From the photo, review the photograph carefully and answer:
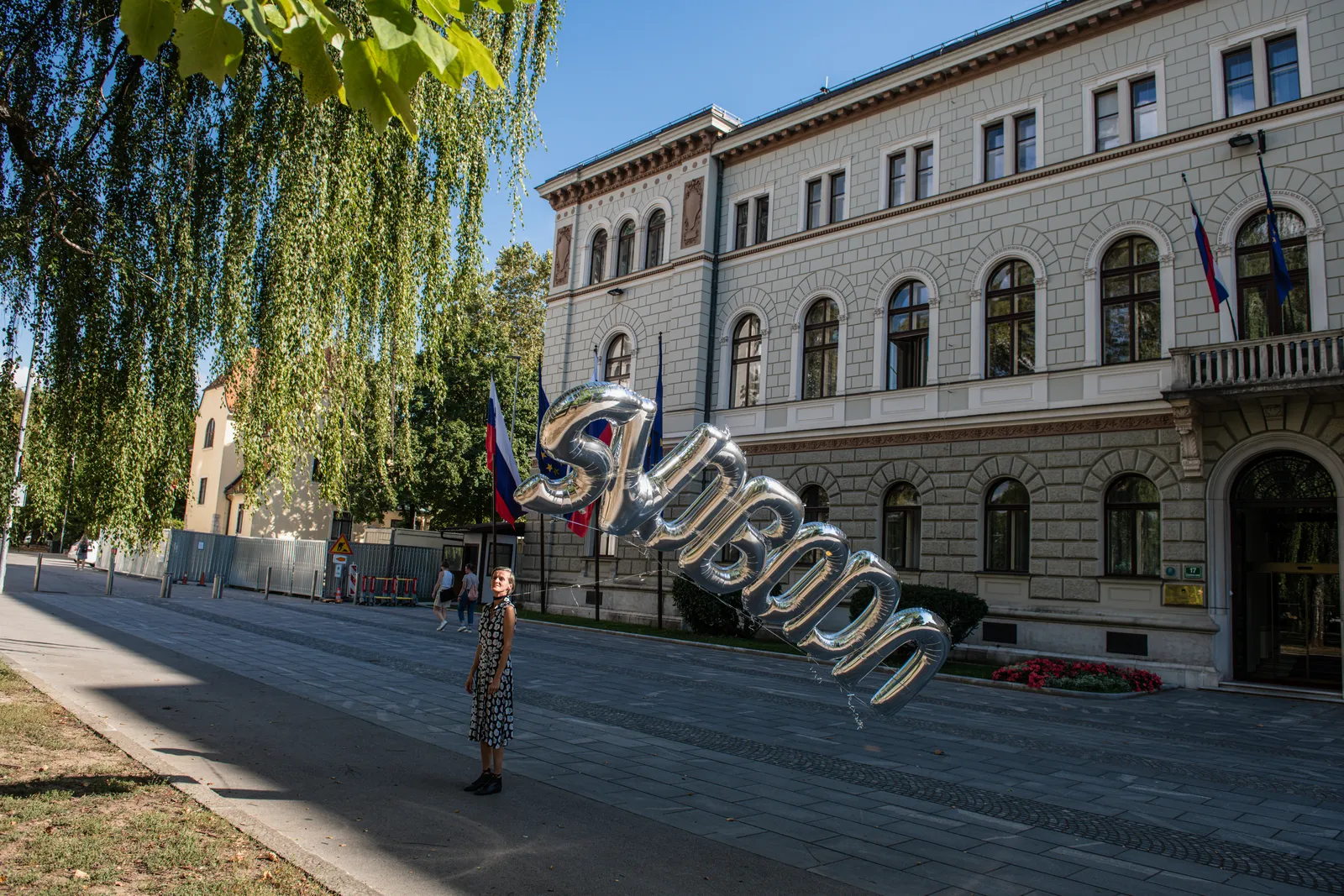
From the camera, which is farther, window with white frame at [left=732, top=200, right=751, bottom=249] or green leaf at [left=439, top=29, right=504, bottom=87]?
window with white frame at [left=732, top=200, right=751, bottom=249]

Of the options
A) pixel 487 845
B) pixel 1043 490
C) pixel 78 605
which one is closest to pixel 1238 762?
pixel 487 845

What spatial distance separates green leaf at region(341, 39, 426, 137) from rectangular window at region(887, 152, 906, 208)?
2393 cm

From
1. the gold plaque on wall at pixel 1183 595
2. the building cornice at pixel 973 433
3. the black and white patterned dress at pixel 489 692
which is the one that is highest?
the building cornice at pixel 973 433

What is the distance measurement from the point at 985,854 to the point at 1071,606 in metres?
15.4

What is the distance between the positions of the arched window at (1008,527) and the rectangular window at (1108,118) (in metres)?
8.58

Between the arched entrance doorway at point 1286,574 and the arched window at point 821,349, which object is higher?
the arched window at point 821,349

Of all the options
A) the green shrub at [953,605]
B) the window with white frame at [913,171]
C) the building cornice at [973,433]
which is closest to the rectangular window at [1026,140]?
→ the window with white frame at [913,171]

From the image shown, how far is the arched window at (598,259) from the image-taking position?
34219mm

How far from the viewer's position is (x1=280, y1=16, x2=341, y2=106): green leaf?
147 inches

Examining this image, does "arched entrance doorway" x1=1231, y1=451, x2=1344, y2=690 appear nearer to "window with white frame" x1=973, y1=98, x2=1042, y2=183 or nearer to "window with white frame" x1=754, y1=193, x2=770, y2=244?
"window with white frame" x1=973, y1=98, x2=1042, y2=183

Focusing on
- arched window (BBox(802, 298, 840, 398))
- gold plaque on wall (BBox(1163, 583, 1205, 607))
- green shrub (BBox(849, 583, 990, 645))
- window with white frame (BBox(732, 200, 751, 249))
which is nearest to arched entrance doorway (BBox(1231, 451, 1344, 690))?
gold plaque on wall (BBox(1163, 583, 1205, 607))

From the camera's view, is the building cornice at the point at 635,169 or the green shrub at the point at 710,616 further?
the building cornice at the point at 635,169

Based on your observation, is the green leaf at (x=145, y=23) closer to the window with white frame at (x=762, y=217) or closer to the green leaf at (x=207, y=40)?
the green leaf at (x=207, y=40)

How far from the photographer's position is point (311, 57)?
380 cm
